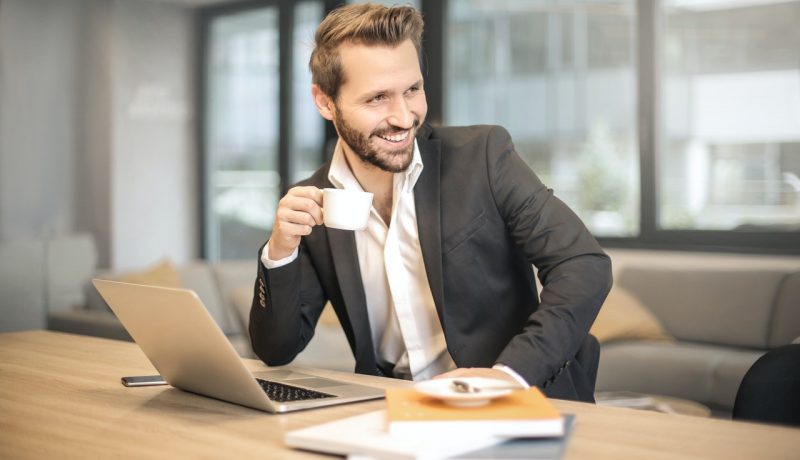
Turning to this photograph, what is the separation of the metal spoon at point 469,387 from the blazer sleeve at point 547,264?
13.8 inches

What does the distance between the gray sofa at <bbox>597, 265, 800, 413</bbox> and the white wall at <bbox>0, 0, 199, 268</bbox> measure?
126 inches

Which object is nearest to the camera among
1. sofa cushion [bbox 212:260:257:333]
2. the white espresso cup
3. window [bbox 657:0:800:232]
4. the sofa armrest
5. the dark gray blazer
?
the white espresso cup

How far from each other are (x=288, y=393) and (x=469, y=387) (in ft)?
1.36

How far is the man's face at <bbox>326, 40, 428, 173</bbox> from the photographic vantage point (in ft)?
6.12

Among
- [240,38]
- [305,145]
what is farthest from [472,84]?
[240,38]

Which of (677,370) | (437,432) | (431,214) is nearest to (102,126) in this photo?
(677,370)

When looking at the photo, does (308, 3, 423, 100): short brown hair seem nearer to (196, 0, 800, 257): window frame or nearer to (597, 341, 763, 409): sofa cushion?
(597, 341, 763, 409): sofa cushion

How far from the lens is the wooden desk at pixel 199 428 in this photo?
1.13 m

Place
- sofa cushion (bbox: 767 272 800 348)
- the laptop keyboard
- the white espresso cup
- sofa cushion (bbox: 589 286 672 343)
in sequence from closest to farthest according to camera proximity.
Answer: the laptop keyboard, the white espresso cup, sofa cushion (bbox: 767 272 800 348), sofa cushion (bbox: 589 286 672 343)

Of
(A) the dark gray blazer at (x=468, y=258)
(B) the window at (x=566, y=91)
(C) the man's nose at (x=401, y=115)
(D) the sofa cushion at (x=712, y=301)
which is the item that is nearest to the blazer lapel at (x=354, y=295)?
(A) the dark gray blazer at (x=468, y=258)

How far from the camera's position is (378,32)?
1892mm

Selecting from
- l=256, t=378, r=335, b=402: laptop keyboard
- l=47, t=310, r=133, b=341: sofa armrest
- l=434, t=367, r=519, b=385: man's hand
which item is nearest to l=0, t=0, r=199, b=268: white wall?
l=47, t=310, r=133, b=341: sofa armrest

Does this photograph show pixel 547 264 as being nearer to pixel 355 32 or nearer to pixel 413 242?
pixel 413 242

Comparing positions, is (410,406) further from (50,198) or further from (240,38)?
(240,38)
